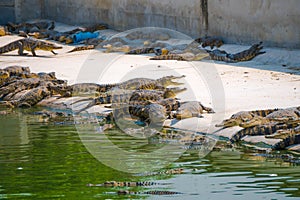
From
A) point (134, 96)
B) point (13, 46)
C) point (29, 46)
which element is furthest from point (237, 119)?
point (13, 46)

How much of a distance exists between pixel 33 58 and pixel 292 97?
931cm

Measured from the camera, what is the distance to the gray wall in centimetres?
1611

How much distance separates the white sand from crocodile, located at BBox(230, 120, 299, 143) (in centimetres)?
29

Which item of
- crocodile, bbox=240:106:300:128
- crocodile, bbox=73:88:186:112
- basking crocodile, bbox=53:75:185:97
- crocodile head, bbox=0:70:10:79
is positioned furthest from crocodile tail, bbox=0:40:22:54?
crocodile, bbox=240:106:300:128

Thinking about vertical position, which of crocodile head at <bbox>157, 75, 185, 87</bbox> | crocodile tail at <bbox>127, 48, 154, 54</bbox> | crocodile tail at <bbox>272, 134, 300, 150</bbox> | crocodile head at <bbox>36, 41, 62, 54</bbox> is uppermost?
crocodile head at <bbox>36, 41, 62, 54</bbox>

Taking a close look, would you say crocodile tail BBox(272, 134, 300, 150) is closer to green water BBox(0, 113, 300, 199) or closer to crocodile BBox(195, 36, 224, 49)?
green water BBox(0, 113, 300, 199)

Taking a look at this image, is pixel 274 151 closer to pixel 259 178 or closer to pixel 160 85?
pixel 259 178

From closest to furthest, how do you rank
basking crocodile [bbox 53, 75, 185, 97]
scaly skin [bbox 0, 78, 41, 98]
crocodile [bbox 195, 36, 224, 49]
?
basking crocodile [bbox 53, 75, 185, 97] → scaly skin [bbox 0, 78, 41, 98] → crocodile [bbox 195, 36, 224, 49]

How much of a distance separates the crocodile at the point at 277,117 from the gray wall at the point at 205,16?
514cm

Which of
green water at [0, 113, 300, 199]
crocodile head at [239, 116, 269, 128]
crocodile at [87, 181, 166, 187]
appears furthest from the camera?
crocodile head at [239, 116, 269, 128]

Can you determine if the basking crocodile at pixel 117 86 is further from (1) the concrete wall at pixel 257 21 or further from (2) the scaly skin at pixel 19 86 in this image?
(1) the concrete wall at pixel 257 21

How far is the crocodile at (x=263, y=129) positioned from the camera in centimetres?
1038

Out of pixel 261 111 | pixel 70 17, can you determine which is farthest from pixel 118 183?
pixel 70 17

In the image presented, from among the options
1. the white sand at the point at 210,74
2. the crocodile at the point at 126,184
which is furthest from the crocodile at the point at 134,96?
the crocodile at the point at 126,184
